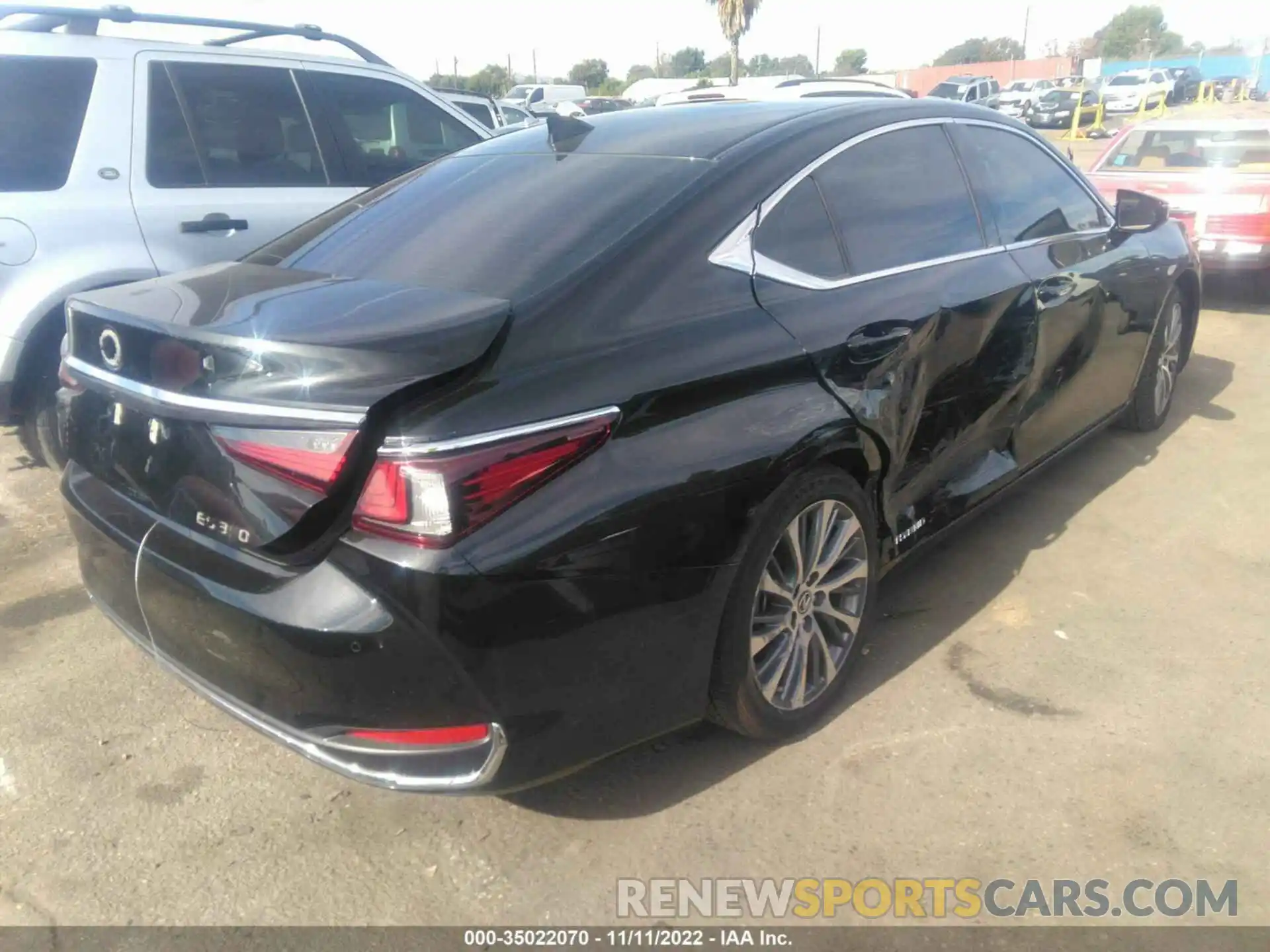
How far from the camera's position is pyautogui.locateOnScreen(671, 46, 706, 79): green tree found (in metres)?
81.6

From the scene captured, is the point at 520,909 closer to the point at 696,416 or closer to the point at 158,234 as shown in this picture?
the point at 696,416

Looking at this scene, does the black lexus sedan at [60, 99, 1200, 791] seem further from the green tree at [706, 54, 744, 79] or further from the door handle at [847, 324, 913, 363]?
the green tree at [706, 54, 744, 79]

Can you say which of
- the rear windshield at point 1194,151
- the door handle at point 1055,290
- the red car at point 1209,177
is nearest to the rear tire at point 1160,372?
the door handle at point 1055,290

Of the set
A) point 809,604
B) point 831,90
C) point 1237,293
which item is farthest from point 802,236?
point 1237,293

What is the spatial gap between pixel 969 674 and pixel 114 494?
8.07ft

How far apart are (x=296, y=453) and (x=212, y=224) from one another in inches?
118

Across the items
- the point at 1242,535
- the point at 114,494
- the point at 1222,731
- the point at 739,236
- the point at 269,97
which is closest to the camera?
the point at 114,494

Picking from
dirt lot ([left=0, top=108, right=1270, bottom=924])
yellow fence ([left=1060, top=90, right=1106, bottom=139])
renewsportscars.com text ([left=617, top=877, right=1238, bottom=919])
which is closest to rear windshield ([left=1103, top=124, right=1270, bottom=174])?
dirt lot ([left=0, top=108, right=1270, bottom=924])

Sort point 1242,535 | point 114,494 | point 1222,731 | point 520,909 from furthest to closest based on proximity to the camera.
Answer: point 1242,535
point 1222,731
point 114,494
point 520,909

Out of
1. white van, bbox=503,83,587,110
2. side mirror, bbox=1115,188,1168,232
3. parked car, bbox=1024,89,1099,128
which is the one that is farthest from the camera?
parked car, bbox=1024,89,1099,128

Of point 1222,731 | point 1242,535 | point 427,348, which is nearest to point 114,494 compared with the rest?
point 427,348

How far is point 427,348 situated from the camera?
77.3 inches

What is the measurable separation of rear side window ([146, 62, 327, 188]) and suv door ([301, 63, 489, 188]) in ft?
0.46

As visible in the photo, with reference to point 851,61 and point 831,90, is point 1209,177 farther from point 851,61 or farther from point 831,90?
point 851,61
